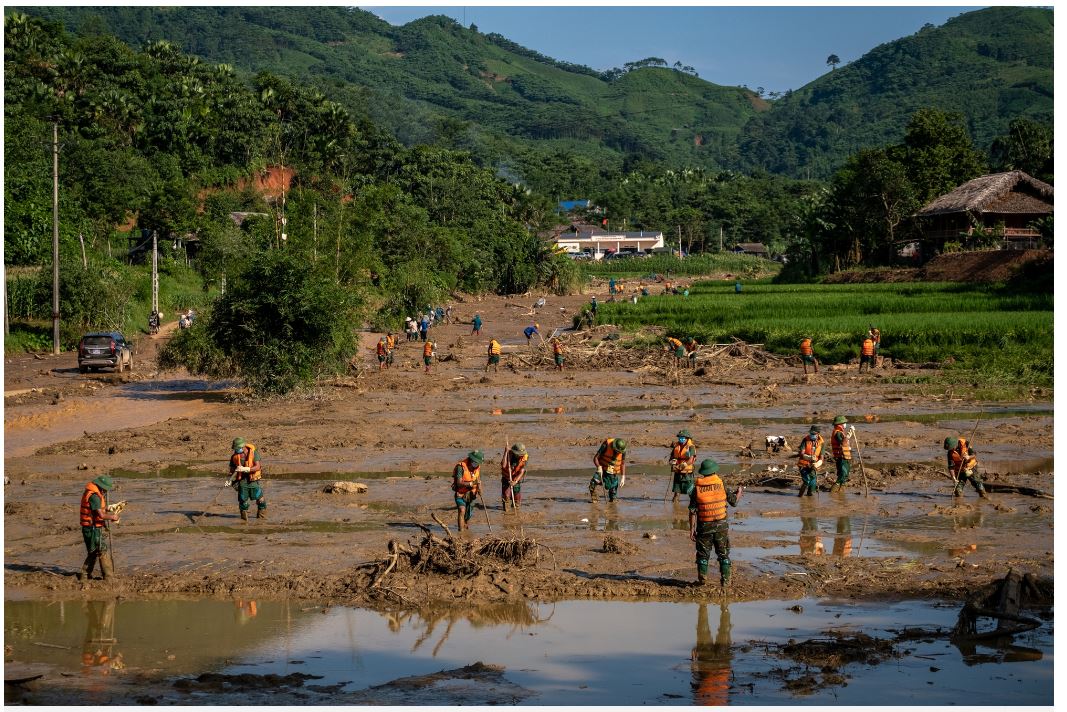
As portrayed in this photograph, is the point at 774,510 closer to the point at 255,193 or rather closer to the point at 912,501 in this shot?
the point at 912,501

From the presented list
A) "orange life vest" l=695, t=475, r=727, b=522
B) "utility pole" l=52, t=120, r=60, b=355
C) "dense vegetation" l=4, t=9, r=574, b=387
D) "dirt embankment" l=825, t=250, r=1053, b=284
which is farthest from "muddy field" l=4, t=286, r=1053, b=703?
"dirt embankment" l=825, t=250, r=1053, b=284

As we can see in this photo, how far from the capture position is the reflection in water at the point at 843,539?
54.1ft

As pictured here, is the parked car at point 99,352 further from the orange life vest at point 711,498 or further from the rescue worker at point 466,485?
the orange life vest at point 711,498

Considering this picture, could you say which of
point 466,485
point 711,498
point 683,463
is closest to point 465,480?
point 466,485

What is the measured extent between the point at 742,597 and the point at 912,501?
662 centimetres

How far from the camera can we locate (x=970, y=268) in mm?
62656

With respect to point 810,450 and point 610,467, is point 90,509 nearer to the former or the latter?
point 610,467

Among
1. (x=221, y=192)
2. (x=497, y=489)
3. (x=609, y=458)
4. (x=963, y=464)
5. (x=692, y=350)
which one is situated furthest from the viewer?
(x=221, y=192)

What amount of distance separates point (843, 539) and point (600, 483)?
4891mm

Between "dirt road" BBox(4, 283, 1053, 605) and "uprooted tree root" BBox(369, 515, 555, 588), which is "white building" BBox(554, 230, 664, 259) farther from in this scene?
"uprooted tree root" BBox(369, 515, 555, 588)

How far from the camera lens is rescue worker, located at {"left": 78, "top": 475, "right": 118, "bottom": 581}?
1516 centimetres

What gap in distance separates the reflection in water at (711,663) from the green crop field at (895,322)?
24280 millimetres

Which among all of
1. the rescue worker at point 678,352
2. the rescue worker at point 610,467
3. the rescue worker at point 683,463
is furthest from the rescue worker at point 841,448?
the rescue worker at point 678,352

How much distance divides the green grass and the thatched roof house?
150 feet
